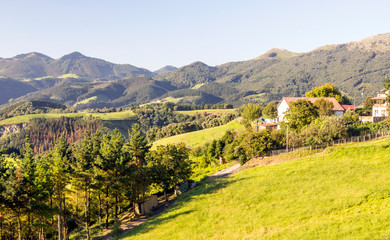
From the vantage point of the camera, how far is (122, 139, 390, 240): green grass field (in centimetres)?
2600

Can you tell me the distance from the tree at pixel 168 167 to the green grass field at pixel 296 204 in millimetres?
6935

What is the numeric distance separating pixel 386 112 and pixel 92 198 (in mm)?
89192

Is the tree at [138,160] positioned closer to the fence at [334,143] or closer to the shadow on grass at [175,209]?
the shadow on grass at [175,209]

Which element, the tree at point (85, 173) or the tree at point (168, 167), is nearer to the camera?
the tree at point (85, 173)

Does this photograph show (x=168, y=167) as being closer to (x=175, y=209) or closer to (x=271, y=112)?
(x=175, y=209)

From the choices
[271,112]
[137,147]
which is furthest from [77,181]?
[271,112]

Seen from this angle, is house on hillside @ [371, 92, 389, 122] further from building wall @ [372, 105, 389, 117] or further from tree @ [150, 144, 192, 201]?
tree @ [150, 144, 192, 201]

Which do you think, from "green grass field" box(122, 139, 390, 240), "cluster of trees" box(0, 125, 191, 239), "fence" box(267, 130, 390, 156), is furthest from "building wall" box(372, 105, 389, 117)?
"cluster of trees" box(0, 125, 191, 239)

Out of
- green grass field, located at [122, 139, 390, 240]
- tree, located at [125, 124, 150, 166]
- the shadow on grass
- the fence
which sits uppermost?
tree, located at [125, 124, 150, 166]

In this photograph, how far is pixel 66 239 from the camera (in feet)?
157

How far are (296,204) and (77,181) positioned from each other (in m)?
33.0

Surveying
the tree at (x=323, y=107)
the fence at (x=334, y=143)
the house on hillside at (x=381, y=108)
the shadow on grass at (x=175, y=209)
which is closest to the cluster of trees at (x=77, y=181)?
the shadow on grass at (x=175, y=209)

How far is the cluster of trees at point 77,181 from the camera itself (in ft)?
139

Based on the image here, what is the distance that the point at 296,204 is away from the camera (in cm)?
3359
